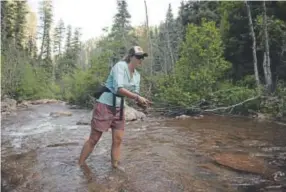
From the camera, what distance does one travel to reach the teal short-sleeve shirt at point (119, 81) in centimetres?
465

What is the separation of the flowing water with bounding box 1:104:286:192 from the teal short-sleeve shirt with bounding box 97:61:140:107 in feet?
3.13

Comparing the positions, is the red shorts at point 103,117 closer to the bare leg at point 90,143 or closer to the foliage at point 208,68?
the bare leg at point 90,143

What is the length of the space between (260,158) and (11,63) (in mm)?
23412

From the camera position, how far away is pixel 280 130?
364 inches

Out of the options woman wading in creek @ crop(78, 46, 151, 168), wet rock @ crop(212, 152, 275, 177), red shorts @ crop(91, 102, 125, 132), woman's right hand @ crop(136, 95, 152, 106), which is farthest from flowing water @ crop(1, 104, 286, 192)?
woman's right hand @ crop(136, 95, 152, 106)

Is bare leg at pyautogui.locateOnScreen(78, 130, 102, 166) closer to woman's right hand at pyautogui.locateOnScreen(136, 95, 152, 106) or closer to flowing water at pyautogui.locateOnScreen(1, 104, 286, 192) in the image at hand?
flowing water at pyautogui.locateOnScreen(1, 104, 286, 192)

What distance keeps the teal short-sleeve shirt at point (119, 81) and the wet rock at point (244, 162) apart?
5.87 feet

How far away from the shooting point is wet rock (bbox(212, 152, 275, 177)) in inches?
199

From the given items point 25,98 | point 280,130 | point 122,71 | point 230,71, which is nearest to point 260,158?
point 122,71

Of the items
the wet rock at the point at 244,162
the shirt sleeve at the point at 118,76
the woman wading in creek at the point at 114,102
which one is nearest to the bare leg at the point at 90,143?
the woman wading in creek at the point at 114,102

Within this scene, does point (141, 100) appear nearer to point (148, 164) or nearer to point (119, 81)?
point (119, 81)

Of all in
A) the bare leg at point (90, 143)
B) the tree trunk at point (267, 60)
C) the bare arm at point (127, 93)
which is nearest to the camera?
the bare arm at point (127, 93)

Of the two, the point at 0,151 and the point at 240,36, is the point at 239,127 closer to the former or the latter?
the point at 0,151

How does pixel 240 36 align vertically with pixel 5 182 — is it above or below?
above
